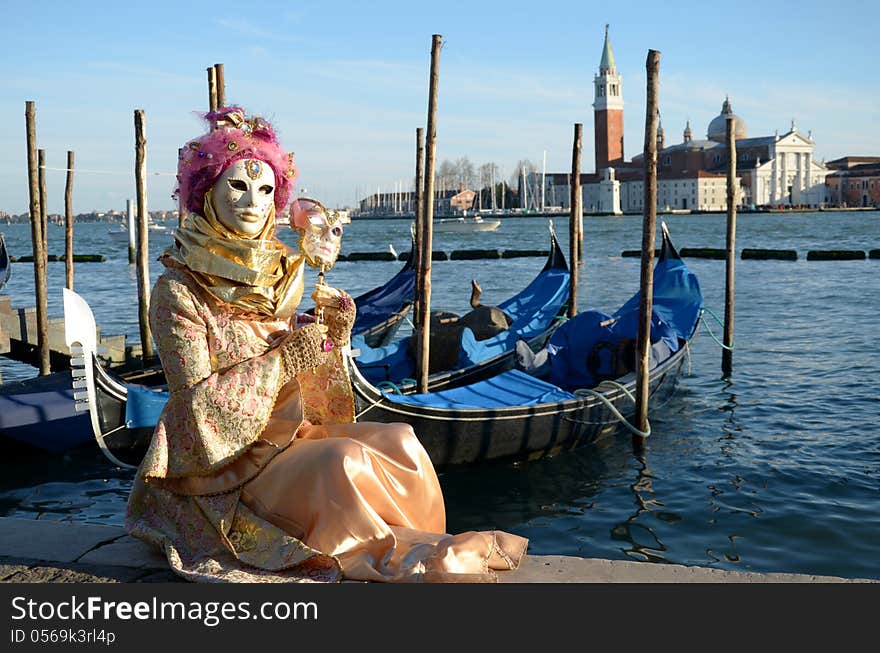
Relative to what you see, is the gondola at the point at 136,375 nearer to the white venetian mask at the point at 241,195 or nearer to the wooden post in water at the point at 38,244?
the white venetian mask at the point at 241,195

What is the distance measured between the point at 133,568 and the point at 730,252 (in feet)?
23.7

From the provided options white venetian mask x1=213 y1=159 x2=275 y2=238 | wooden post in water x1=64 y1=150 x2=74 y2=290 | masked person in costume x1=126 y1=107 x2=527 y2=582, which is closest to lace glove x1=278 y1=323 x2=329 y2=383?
masked person in costume x1=126 y1=107 x2=527 y2=582

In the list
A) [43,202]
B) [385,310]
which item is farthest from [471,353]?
[43,202]

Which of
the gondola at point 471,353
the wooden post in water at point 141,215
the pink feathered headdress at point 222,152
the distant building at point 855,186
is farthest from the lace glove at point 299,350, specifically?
the distant building at point 855,186

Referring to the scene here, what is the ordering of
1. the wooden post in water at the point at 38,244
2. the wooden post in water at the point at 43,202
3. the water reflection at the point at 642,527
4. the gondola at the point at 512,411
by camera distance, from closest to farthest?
the water reflection at the point at 642,527
the gondola at the point at 512,411
the wooden post in water at the point at 38,244
the wooden post in water at the point at 43,202

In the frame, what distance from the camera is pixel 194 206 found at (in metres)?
2.59

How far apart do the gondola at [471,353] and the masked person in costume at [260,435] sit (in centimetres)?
341

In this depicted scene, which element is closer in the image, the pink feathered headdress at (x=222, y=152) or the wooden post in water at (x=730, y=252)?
the pink feathered headdress at (x=222, y=152)

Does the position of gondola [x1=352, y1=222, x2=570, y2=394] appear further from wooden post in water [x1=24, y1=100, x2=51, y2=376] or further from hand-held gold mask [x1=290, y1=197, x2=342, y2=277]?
hand-held gold mask [x1=290, y1=197, x2=342, y2=277]

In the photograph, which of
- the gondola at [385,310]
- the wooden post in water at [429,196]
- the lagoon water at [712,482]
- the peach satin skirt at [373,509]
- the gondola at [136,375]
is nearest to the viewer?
the peach satin skirt at [373,509]

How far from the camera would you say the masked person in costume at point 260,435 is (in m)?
2.25

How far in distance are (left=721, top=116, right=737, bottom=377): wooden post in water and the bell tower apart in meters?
76.0
